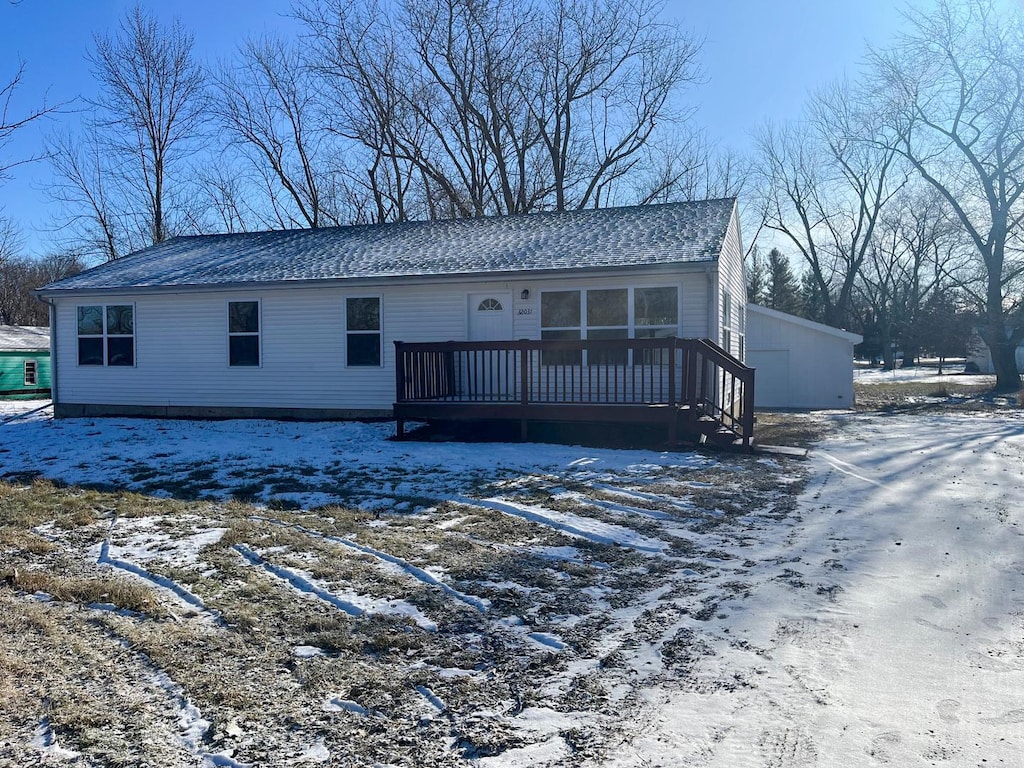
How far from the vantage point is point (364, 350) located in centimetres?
1362

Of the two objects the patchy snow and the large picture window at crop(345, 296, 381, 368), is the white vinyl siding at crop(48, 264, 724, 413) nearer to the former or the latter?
the large picture window at crop(345, 296, 381, 368)

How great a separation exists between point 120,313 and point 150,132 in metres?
16.9

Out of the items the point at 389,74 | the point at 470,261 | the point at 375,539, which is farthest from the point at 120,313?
the point at 389,74

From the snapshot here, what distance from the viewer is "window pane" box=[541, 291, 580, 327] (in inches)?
492

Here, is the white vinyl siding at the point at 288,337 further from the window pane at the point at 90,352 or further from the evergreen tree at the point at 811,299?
the evergreen tree at the point at 811,299

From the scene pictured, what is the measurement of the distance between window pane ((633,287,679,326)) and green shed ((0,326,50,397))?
23381mm

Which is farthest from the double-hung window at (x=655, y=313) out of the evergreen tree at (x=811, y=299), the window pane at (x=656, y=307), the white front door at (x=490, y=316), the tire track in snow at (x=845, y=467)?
the evergreen tree at (x=811, y=299)

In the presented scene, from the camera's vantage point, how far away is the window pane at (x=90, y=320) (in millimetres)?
14992

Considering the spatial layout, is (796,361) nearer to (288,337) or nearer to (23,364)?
(288,337)

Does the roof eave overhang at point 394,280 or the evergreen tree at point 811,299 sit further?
the evergreen tree at point 811,299

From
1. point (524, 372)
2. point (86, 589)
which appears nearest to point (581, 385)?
point (524, 372)

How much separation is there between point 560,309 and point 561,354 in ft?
2.53

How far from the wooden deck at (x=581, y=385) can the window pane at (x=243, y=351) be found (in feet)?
12.9

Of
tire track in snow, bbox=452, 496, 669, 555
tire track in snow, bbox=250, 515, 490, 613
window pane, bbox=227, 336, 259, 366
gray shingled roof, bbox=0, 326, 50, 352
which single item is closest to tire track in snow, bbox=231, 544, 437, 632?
tire track in snow, bbox=250, 515, 490, 613
